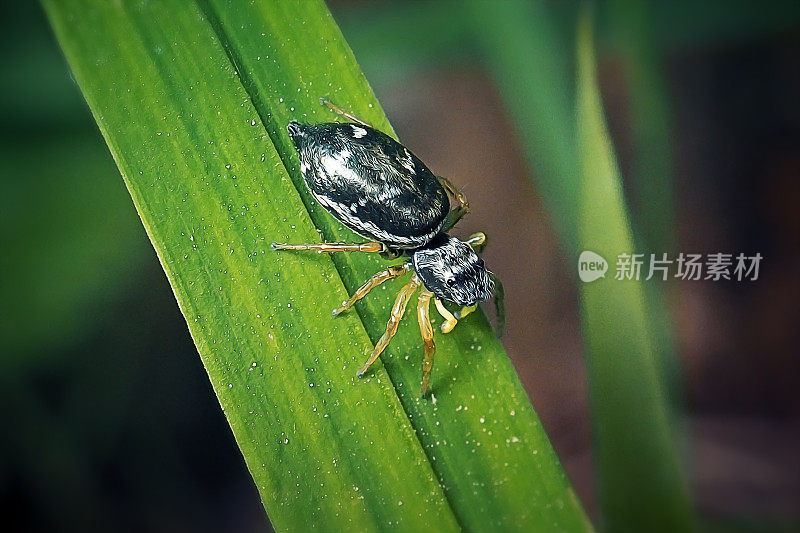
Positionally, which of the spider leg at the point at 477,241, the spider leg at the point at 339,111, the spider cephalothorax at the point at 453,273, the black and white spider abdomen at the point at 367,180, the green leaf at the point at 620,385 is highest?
the spider leg at the point at 339,111

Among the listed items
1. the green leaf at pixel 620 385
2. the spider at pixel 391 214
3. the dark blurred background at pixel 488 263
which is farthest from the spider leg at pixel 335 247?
the dark blurred background at pixel 488 263

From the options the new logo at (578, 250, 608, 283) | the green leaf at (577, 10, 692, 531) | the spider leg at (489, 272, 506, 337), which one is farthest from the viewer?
the spider leg at (489, 272, 506, 337)

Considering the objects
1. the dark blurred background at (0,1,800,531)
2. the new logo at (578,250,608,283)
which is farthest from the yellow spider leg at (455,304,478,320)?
the dark blurred background at (0,1,800,531)

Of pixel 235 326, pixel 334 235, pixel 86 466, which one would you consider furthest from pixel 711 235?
pixel 86 466

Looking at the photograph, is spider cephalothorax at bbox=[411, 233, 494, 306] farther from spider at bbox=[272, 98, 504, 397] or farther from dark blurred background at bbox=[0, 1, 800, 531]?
dark blurred background at bbox=[0, 1, 800, 531]

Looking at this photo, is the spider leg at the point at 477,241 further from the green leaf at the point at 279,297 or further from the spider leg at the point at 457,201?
the green leaf at the point at 279,297

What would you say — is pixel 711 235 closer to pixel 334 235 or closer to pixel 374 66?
pixel 374 66
